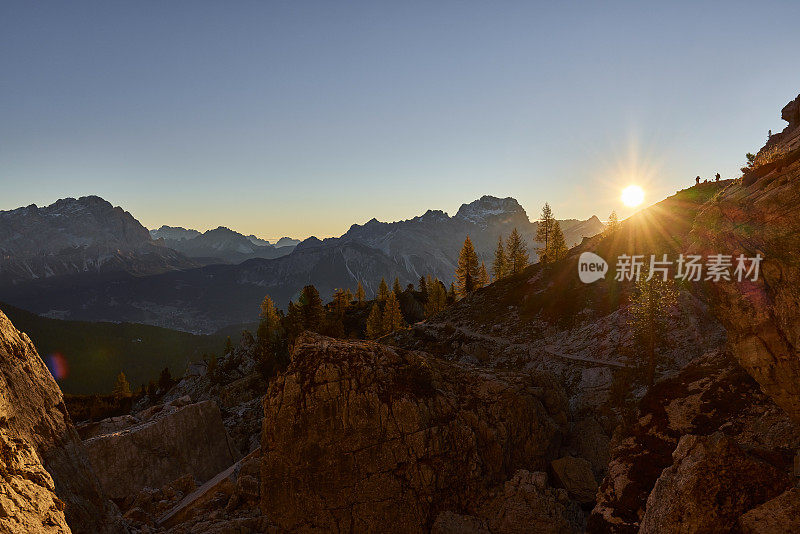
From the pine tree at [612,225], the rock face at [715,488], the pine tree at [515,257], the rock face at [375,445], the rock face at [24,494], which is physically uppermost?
the pine tree at [612,225]

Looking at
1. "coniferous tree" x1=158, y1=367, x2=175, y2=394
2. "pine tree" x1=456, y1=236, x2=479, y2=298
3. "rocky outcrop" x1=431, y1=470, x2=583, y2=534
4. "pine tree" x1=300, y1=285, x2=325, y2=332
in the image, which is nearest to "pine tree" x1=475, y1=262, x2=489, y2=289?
"pine tree" x1=456, y1=236, x2=479, y2=298

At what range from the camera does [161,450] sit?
119 feet

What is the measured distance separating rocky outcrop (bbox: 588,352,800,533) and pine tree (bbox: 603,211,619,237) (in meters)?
65.6

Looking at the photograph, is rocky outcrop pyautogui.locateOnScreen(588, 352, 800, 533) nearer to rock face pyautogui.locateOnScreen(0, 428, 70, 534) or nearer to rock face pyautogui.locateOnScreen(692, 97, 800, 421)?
rock face pyautogui.locateOnScreen(692, 97, 800, 421)

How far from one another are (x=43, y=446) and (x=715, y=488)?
26221 millimetres

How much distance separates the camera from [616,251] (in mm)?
74312

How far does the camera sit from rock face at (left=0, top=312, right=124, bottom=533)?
1152 cm

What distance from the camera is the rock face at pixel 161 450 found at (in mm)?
33562

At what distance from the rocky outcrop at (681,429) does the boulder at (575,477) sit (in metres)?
4.61

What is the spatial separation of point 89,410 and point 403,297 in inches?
3078

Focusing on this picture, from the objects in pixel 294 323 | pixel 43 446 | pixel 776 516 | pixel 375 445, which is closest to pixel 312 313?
pixel 294 323

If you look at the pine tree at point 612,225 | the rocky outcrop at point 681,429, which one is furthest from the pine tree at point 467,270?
the rocky outcrop at point 681,429

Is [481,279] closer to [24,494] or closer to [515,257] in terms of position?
[515,257]

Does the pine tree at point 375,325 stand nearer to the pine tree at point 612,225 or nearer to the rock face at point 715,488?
the pine tree at point 612,225
